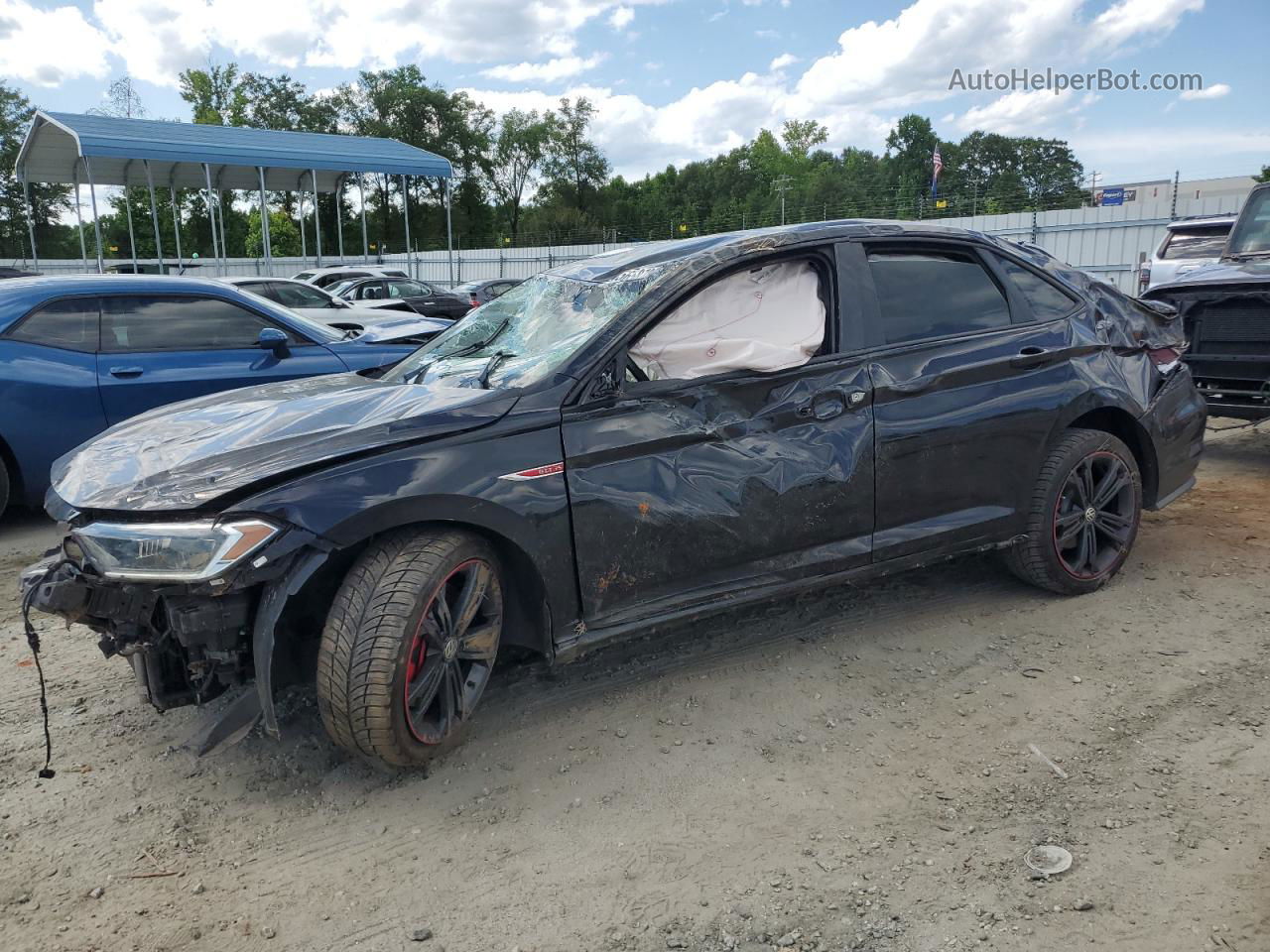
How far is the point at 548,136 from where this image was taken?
7125cm

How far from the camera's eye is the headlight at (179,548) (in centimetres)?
258

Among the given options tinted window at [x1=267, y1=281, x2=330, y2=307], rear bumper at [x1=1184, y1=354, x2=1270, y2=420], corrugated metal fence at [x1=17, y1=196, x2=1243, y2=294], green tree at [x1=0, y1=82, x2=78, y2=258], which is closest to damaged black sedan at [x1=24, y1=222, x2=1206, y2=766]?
rear bumper at [x1=1184, y1=354, x2=1270, y2=420]

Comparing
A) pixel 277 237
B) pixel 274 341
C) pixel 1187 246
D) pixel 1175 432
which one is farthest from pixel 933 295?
pixel 277 237

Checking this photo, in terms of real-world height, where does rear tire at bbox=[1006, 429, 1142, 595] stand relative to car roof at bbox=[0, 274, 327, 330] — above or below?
below

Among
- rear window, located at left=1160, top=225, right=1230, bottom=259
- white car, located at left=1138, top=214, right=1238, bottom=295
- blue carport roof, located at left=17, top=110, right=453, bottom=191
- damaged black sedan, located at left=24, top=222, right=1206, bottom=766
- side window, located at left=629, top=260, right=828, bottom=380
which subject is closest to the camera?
damaged black sedan, located at left=24, top=222, right=1206, bottom=766

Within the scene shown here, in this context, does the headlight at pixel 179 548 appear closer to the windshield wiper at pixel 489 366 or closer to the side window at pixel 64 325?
the windshield wiper at pixel 489 366

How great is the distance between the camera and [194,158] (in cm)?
2172

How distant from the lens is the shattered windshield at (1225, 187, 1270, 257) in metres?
7.82

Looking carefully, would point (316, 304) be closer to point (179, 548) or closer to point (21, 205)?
point (179, 548)

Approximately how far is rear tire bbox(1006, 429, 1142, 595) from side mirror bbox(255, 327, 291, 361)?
15.3ft

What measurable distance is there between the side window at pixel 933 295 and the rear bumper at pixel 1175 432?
1.02 meters

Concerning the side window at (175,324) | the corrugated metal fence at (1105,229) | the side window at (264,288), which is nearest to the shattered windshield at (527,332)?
the side window at (175,324)

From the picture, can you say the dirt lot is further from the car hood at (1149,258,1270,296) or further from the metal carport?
the metal carport

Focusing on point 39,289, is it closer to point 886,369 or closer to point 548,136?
point 886,369
